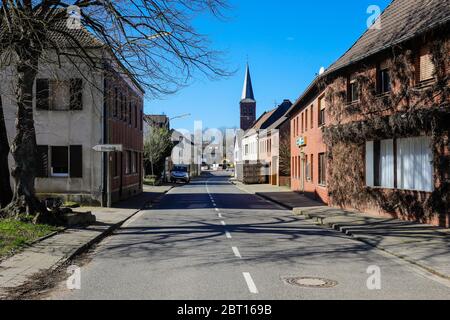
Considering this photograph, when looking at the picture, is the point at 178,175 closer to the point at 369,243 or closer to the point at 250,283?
the point at 369,243

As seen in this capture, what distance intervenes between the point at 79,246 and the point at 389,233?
317 inches

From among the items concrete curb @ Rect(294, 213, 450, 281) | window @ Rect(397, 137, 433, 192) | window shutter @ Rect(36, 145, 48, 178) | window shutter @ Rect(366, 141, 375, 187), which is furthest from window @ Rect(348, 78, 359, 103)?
window shutter @ Rect(36, 145, 48, 178)

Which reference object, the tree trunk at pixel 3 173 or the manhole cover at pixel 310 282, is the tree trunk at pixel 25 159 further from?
the manhole cover at pixel 310 282

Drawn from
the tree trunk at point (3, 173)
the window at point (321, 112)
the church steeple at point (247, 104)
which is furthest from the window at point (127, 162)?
the church steeple at point (247, 104)

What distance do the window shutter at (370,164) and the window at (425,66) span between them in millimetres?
3968

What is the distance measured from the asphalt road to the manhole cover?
11 cm

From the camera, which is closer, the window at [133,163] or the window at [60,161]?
the window at [60,161]

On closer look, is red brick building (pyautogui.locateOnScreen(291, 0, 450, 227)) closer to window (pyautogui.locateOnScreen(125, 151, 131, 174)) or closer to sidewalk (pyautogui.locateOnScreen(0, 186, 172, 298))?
sidewalk (pyautogui.locateOnScreen(0, 186, 172, 298))

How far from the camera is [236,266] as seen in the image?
9352mm

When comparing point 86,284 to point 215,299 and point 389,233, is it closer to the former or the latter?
point 215,299

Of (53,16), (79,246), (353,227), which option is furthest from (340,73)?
(79,246)

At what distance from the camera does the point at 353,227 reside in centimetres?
1539

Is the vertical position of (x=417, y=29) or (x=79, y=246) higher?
(x=417, y=29)

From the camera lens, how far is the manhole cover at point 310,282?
7.76 m
